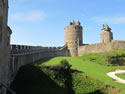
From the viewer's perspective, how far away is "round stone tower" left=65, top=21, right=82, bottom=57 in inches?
1793

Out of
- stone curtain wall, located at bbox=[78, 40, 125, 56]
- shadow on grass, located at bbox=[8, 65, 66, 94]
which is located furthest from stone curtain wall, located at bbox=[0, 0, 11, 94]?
stone curtain wall, located at bbox=[78, 40, 125, 56]

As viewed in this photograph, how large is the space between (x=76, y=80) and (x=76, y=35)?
3057 cm

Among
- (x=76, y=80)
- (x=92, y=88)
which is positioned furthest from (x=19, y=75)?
(x=92, y=88)

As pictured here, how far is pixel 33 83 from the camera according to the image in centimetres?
1427

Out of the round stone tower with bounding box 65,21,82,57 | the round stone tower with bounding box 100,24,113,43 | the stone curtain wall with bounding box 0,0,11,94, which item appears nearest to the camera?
the stone curtain wall with bounding box 0,0,11,94

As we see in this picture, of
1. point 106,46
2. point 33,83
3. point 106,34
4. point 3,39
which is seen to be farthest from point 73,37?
point 3,39

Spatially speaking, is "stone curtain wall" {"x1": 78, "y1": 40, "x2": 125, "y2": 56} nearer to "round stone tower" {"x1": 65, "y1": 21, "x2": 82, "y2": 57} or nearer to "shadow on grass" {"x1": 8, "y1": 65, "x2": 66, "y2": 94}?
"round stone tower" {"x1": 65, "y1": 21, "x2": 82, "y2": 57}

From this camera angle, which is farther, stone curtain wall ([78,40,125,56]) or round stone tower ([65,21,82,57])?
round stone tower ([65,21,82,57])

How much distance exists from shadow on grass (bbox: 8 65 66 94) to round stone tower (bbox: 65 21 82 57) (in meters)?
30.3

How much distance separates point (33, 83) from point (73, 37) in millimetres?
32865

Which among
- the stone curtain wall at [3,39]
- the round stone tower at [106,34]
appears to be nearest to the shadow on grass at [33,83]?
the stone curtain wall at [3,39]

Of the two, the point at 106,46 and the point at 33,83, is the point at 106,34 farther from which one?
the point at 33,83

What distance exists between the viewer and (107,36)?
47.3 m

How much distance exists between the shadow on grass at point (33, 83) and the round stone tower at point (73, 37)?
30294mm
